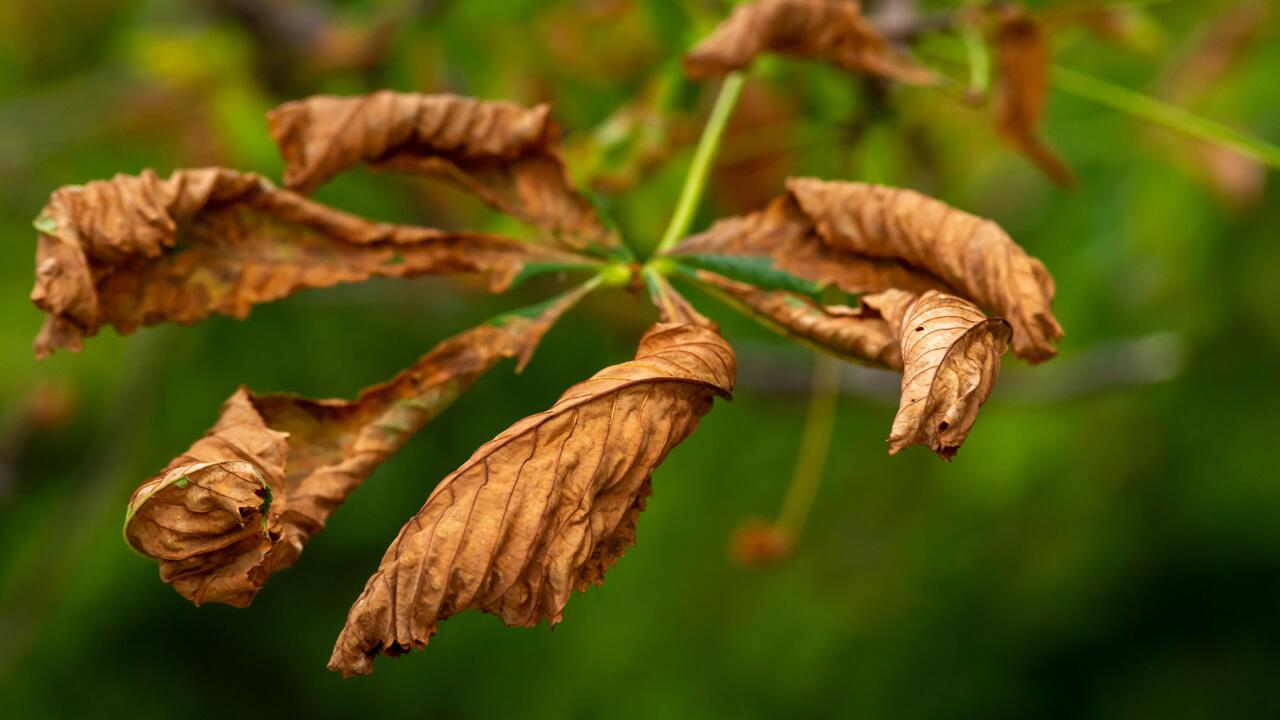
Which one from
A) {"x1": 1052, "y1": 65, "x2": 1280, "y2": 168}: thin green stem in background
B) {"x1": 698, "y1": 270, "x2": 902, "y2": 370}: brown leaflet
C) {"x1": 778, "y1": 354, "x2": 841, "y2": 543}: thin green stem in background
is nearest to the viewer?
{"x1": 698, "y1": 270, "x2": 902, "y2": 370}: brown leaflet

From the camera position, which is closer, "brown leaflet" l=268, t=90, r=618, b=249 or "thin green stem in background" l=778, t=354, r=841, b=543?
"brown leaflet" l=268, t=90, r=618, b=249

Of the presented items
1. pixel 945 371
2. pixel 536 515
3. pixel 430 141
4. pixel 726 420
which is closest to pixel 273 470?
pixel 536 515

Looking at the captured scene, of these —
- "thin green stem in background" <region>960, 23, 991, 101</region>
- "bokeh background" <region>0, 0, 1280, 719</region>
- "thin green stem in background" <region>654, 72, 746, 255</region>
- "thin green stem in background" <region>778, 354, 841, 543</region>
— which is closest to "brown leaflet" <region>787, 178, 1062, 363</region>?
"thin green stem in background" <region>654, 72, 746, 255</region>

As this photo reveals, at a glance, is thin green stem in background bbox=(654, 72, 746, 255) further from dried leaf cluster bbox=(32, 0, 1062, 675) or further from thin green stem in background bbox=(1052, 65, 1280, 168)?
thin green stem in background bbox=(1052, 65, 1280, 168)

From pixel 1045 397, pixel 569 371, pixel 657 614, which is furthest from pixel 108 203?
pixel 657 614

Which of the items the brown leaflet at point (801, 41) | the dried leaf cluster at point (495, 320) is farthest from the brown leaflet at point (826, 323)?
the brown leaflet at point (801, 41)

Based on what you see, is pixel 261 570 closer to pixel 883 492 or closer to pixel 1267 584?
pixel 883 492

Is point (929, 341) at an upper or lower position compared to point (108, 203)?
lower
